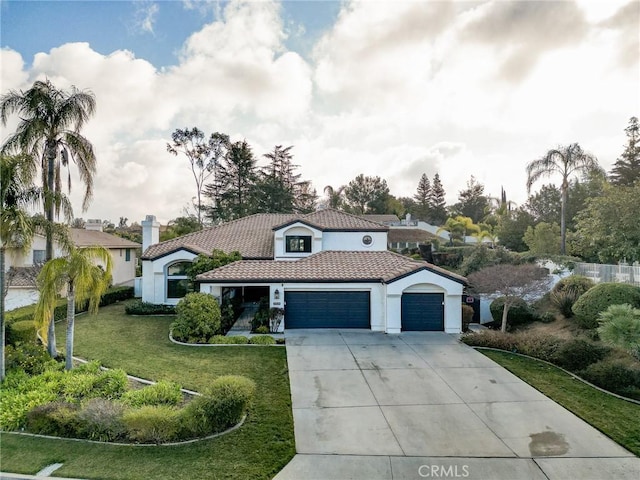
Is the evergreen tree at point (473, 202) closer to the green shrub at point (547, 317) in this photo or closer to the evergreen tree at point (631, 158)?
the evergreen tree at point (631, 158)

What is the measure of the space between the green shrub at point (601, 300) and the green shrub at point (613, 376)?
4180 millimetres

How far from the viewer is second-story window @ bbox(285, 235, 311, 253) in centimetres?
2217

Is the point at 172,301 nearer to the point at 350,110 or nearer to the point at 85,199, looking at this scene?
the point at 85,199

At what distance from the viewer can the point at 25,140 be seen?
11.7 m

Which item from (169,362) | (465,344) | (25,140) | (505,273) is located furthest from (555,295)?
(25,140)

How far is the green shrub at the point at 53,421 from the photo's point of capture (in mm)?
8008

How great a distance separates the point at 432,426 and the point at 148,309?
1804 centimetres

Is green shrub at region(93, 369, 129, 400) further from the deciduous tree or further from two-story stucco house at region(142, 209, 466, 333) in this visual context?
the deciduous tree

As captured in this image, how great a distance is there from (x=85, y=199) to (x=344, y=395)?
1204cm

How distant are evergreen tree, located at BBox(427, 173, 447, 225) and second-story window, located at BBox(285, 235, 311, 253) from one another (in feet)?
195

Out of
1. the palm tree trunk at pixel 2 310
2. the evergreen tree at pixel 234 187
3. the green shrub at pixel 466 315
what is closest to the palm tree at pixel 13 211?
the palm tree trunk at pixel 2 310

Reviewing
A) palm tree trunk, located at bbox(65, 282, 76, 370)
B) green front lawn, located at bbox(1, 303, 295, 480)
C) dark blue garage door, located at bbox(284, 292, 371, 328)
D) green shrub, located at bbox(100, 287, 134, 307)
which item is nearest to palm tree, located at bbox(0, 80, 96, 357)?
palm tree trunk, located at bbox(65, 282, 76, 370)

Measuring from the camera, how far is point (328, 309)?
17922 mm

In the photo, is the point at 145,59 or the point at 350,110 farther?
the point at 350,110
